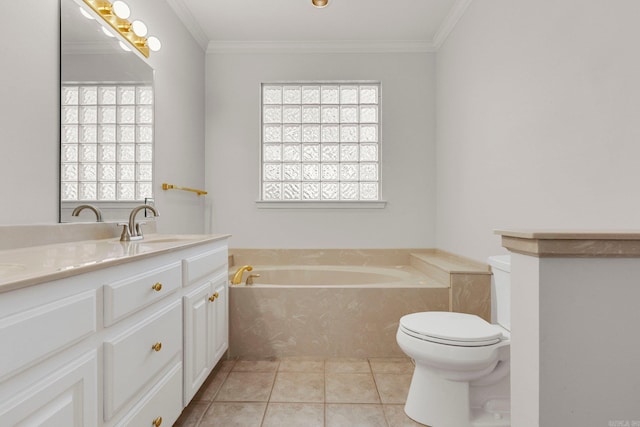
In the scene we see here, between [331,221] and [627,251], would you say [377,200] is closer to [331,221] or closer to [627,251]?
[331,221]

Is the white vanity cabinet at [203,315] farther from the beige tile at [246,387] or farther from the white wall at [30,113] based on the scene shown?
the white wall at [30,113]

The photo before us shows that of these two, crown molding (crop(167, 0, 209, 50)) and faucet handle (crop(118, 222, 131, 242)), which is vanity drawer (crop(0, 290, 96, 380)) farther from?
crown molding (crop(167, 0, 209, 50))

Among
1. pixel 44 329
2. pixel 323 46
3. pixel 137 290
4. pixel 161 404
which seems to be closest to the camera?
pixel 44 329

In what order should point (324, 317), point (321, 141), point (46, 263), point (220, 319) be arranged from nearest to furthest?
point (46, 263), point (220, 319), point (324, 317), point (321, 141)

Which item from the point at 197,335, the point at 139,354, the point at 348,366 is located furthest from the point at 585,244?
the point at 348,366

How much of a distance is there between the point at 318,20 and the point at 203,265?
2100 millimetres

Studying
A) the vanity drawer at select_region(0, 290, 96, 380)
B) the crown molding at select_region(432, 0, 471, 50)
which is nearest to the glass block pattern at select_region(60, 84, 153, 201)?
the vanity drawer at select_region(0, 290, 96, 380)

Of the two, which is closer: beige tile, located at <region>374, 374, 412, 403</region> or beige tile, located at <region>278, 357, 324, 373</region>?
beige tile, located at <region>374, 374, 412, 403</region>

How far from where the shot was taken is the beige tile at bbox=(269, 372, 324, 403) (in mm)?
1843

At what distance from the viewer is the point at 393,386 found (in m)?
1.97

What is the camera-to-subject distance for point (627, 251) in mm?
775

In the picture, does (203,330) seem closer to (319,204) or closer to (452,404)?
(452,404)

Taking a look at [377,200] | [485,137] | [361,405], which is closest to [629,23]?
[485,137]

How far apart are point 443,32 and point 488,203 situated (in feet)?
5.05
